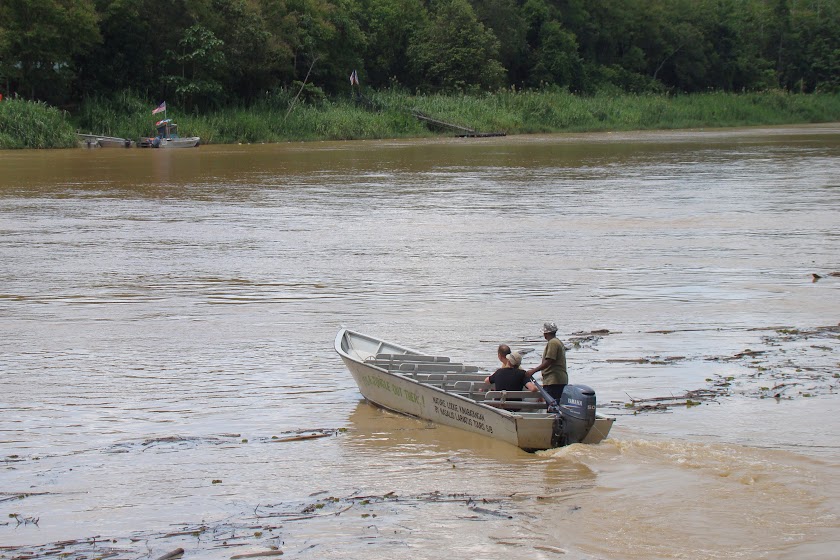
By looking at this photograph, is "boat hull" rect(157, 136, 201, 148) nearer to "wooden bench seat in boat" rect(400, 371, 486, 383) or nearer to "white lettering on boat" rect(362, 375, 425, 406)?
"white lettering on boat" rect(362, 375, 425, 406)

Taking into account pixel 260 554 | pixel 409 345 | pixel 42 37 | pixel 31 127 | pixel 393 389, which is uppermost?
pixel 42 37

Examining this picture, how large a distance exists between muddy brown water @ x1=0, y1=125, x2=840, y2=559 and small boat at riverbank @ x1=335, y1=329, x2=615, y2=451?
7.3 inches

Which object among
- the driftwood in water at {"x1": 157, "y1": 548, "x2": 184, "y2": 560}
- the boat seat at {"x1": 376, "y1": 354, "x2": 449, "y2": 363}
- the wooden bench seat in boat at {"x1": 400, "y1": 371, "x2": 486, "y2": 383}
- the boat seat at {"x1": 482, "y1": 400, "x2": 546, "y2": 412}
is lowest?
the driftwood in water at {"x1": 157, "y1": 548, "x2": 184, "y2": 560}

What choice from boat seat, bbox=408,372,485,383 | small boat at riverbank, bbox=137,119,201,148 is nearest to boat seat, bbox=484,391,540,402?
boat seat, bbox=408,372,485,383

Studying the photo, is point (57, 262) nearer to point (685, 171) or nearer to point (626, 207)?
point (626, 207)

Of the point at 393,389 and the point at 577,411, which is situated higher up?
the point at 577,411

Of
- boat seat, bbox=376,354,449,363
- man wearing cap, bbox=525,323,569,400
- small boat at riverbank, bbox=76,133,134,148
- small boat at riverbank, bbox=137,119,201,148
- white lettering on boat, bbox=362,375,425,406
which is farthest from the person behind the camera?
Result: small boat at riverbank, bbox=137,119,201,148

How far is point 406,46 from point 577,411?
227 ft

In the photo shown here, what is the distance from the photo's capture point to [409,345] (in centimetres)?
1380

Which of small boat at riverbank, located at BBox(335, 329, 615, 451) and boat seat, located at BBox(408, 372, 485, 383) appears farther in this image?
boat seat, located at BBox(408, 372, 485, 383)

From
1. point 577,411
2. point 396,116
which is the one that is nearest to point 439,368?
point 577,411

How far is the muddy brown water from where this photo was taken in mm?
8281

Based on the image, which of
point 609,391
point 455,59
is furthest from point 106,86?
point 609,391

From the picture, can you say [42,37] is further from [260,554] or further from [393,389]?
[260,554]
